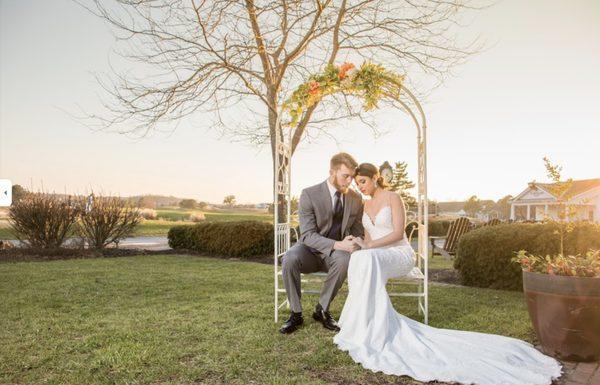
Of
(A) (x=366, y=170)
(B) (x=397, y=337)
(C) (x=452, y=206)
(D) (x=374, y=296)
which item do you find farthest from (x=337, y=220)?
(C) (x=452, y=206)

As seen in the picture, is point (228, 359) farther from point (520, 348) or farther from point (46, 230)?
point (46, 230)

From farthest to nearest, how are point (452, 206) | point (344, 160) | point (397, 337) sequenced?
point (452, 206) → point (344, 160) → point (397, 337)

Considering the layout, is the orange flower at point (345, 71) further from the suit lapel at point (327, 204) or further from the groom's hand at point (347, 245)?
the groom's hand at point (347, 245)

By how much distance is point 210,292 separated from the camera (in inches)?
271

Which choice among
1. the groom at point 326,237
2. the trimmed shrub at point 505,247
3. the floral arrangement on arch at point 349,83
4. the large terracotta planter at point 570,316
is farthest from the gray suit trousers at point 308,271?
the trimmed shrub at point 505,247

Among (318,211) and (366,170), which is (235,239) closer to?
(318,211)

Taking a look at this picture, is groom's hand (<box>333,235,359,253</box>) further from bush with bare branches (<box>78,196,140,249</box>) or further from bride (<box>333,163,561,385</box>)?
bush with bare branches (<box>78,196,140,249</box>)

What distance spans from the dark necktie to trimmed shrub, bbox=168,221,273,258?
7.42 metres

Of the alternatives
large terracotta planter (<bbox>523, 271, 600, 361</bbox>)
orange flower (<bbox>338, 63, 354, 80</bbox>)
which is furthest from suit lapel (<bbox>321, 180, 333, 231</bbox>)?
large terracotta planter (<bbox>523, 271, 600, 361</bbox>)

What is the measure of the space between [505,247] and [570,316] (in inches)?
137

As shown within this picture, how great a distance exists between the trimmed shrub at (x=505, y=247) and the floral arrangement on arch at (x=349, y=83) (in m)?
3.27

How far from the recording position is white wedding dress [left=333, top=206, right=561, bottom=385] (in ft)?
11.1

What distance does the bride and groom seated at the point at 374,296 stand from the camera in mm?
3487

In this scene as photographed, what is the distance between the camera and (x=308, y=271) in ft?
16.3
